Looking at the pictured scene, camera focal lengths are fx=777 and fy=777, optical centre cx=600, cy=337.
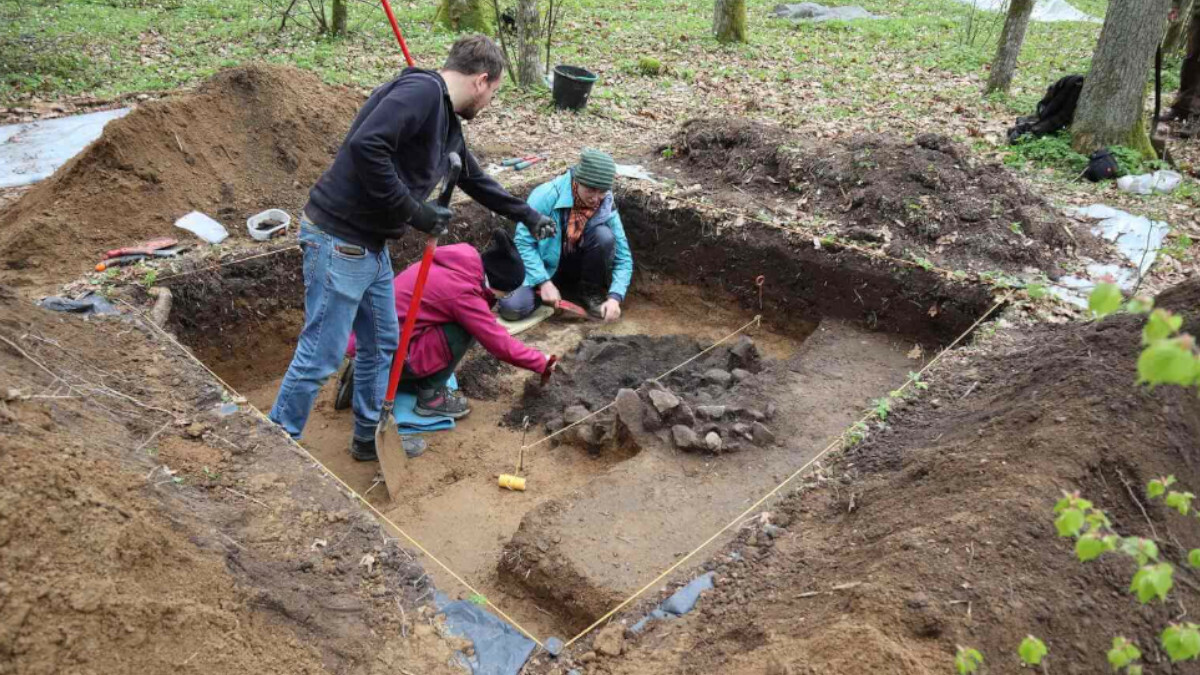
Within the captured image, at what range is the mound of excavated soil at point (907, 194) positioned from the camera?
17.8ft

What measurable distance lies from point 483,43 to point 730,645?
106 inches

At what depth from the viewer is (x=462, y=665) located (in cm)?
275

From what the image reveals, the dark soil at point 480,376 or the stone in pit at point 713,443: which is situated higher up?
the stone in pit at point 713,443

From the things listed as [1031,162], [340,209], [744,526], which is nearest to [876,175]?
[1031,162]

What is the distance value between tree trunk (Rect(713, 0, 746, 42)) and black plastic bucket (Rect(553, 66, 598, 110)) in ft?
14.8

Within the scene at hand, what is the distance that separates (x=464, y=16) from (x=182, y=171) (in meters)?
7.46

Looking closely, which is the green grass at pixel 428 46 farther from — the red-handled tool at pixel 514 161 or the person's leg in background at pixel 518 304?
the person's leg in background at pixel 518 304

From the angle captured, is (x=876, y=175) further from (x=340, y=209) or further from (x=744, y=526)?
(x=340, y=209)

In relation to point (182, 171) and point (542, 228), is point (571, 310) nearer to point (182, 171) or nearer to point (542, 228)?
point (542, 228)

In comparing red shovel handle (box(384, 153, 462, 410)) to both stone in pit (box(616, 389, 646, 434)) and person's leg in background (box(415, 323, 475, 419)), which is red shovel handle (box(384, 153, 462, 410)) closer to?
person's leg in background (box(415, 323, 475, 419))

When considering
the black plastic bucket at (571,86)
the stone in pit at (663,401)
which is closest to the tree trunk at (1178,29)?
the black plastic bucket at (571,86)

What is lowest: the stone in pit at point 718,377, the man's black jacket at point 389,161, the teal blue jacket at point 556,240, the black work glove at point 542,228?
the stone in pit at point 718,377

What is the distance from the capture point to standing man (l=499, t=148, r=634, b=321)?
541 centimetres

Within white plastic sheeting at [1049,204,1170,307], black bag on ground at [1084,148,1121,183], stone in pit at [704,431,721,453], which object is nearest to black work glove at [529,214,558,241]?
stone in pit at [704,431,721,453]
